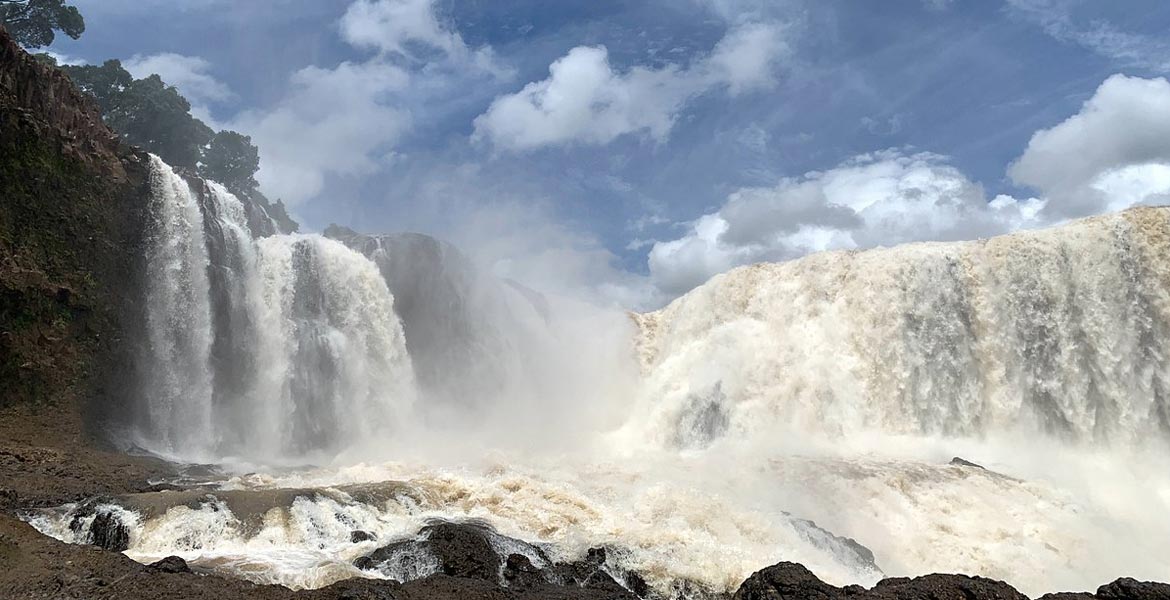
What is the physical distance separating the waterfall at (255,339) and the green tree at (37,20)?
22.4 metres

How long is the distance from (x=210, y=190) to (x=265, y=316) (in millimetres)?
4545

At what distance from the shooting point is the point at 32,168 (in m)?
18.8

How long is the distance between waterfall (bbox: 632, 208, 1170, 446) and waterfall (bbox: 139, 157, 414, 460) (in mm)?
11149

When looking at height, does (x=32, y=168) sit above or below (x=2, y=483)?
above

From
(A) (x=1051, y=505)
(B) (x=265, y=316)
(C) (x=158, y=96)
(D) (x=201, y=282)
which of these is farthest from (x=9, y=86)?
(C) (x=158, y=96)

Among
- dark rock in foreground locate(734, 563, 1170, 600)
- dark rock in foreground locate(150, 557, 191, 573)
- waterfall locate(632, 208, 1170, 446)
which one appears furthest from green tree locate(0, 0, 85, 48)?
dark rock in foreground locate(734, 563, 1170, 600)

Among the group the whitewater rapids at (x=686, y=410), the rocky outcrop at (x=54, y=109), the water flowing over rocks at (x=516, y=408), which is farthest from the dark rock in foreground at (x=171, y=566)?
the rocky outcrop at (x=54, y=109)

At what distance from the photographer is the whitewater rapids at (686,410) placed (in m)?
13.4

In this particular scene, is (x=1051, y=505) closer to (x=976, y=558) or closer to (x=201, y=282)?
(x=976, y=558)

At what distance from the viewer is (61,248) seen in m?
19.2

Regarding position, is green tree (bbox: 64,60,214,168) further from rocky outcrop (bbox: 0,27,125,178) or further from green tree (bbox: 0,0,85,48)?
rocky outcrop (bbox: 0,27,125,178)

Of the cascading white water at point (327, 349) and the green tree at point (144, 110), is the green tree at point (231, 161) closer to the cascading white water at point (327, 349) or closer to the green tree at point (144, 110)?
the green tree at point (144, 110)

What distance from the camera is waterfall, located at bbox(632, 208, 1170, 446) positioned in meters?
22.4

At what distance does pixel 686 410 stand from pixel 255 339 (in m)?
15.7
